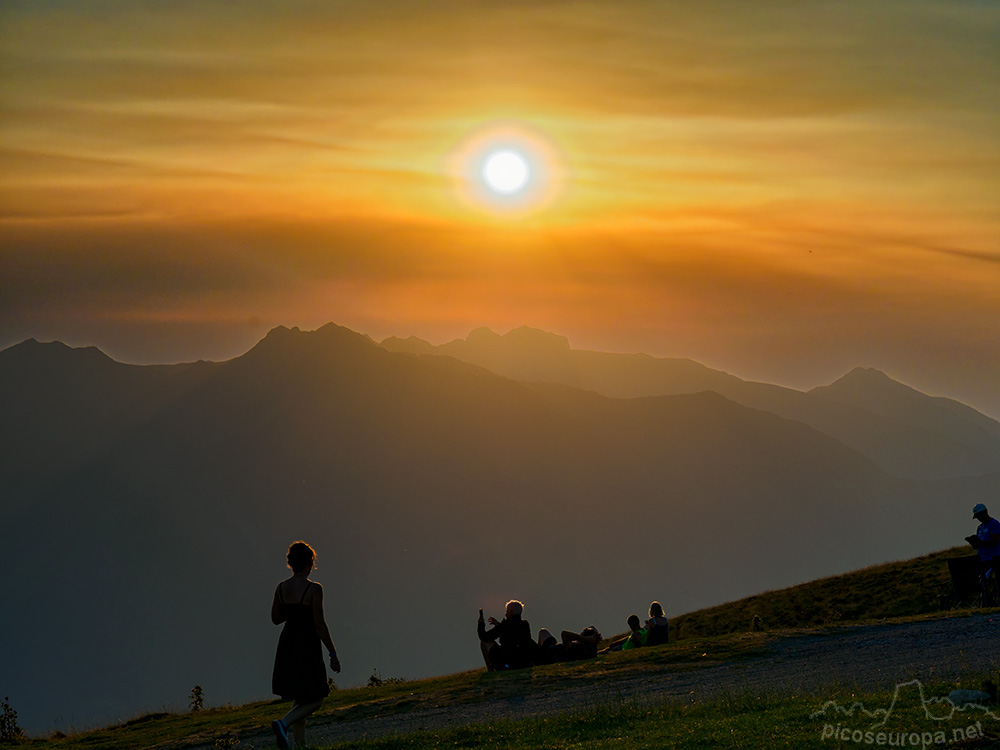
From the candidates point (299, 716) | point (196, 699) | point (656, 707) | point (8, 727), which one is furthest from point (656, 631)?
point (8, 727)

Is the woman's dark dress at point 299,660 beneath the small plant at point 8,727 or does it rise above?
beneath

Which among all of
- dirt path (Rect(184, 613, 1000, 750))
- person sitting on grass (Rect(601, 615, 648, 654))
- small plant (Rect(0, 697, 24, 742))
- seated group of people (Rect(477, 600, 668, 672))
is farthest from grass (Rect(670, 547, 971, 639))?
small plant (Rect(0, 697, 24, 742))

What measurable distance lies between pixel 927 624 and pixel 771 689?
655cm

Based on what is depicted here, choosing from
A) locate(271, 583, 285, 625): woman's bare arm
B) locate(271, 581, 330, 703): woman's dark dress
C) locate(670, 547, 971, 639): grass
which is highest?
locate(670, 547, 971, 639): grass

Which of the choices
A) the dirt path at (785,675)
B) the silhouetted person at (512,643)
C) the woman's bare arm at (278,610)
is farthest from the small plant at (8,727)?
the woman's bare arm at (278,610)

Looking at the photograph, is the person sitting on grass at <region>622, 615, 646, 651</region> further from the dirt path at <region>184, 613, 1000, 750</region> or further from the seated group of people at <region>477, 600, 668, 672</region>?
the dirt path at <region>184, 613, 1000, 750</region>

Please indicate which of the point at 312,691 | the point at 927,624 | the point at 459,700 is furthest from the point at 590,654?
the point at 312,691

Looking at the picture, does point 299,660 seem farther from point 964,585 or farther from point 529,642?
point 964,585

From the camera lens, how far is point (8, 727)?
26.1m

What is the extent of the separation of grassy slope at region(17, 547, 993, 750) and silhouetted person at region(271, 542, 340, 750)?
108 centimetres

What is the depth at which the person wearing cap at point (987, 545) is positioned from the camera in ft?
71.4

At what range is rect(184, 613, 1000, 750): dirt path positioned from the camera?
14812 millimetres

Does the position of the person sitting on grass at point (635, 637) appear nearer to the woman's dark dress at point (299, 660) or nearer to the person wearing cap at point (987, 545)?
the person wearing cap at point (987, 545)

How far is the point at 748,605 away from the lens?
30.1m
